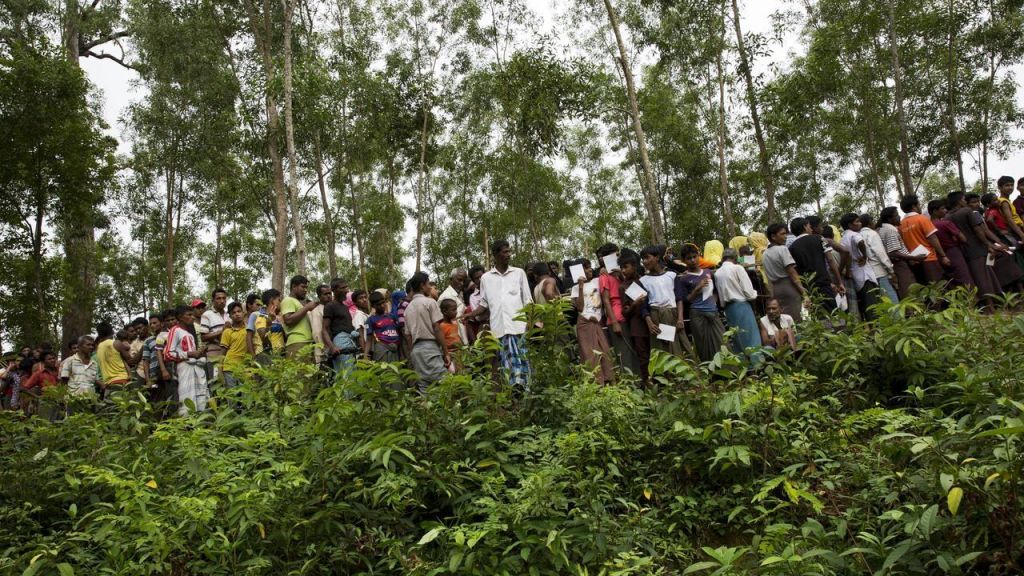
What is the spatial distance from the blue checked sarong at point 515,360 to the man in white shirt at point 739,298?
2.14 metres

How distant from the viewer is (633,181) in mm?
35781

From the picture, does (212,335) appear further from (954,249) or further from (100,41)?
(100,41)

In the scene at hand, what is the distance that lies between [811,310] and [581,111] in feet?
42.1

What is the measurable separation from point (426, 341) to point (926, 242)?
5647 millimetres

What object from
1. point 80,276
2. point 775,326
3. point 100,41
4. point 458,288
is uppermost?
point 100,41

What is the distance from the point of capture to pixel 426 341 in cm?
641

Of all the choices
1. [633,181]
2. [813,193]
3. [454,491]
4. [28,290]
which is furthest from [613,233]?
[454,491]

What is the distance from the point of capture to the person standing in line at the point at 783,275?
6930mm

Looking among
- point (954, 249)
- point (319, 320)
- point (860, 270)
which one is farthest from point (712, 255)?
→ point (319, 320)

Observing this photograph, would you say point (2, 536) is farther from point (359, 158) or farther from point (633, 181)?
point (633, 181)

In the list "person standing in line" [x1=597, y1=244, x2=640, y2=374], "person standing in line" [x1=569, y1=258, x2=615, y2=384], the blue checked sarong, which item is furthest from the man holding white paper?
the blue checked sarong

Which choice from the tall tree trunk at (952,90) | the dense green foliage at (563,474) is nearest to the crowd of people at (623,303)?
the dense green foliage at (563,474)

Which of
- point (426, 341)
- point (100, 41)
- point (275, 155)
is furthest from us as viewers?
point (100, 41)

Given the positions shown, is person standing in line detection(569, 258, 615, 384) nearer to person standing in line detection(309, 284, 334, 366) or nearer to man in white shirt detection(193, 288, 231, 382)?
person standing in line detection(309, 284, 334, 366)
